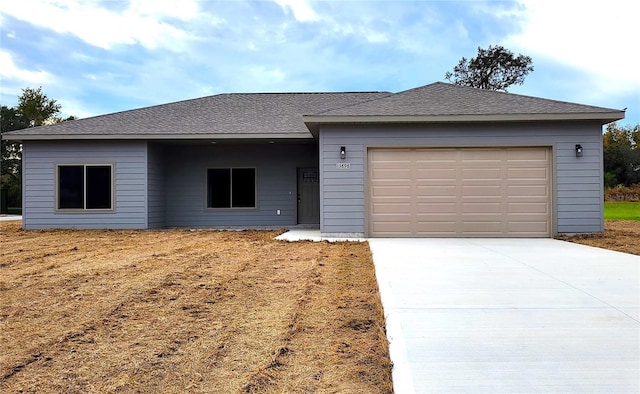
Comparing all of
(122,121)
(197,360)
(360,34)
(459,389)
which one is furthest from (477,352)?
(360,34)

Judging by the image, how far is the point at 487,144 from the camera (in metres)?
10.4

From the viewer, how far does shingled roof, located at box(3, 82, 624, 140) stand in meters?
10.1

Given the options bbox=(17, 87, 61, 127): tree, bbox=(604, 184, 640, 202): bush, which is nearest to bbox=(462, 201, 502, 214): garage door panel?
bbox=(604, 184, 640, 202): bush

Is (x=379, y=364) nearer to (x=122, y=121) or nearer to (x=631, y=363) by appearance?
(x=631, y=363)

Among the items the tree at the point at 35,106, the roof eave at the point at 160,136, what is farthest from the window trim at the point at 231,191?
the tree at the point at 35,106

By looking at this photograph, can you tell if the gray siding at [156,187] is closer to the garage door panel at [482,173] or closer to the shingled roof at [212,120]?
the shingled roof at [212,120]

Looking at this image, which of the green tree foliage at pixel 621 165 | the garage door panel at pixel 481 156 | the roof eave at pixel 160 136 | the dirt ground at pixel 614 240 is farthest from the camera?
the green tree foliage at pixel 621 165

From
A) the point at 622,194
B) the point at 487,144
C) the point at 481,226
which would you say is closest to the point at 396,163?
the point at 487,144

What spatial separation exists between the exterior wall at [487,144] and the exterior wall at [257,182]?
12.1 feet

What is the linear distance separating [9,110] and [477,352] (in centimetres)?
4195

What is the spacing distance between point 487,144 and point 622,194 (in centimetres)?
2601

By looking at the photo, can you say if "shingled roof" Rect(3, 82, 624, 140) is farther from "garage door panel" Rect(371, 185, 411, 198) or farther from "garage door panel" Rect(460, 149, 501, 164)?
"garage door panel" Rect(371, 185, 411, 198)

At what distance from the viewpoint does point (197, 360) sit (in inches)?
118

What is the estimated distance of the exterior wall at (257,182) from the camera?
14.0 metres
